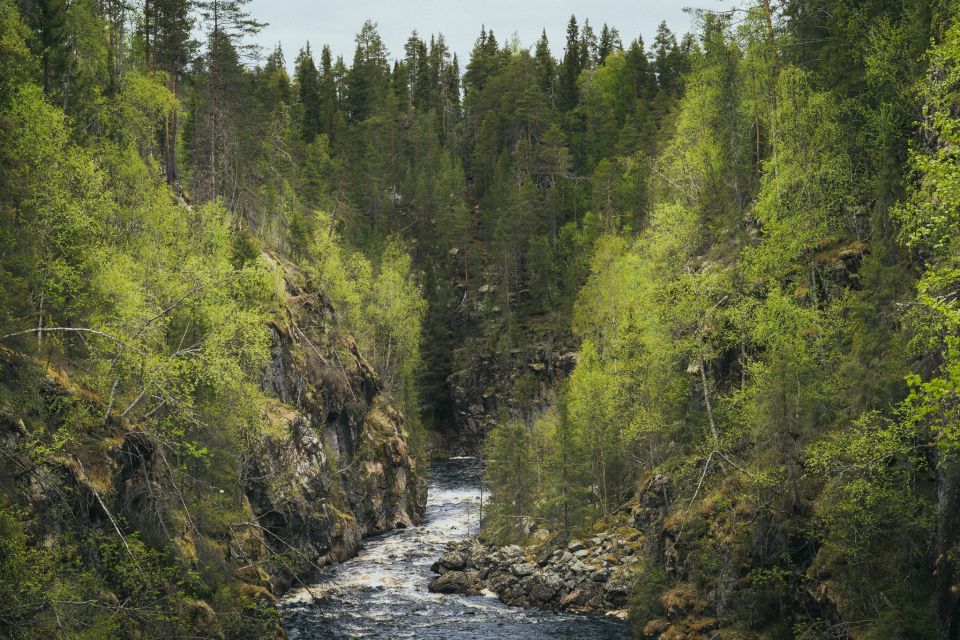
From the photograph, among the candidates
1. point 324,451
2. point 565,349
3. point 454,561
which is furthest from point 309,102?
point 454,561

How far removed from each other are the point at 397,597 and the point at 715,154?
105 feet

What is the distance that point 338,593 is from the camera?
123 ft

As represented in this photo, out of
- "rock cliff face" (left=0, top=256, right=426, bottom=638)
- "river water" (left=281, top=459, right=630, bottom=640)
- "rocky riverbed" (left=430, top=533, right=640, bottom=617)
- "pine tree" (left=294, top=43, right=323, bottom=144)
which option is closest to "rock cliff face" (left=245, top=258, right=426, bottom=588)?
"rock cliff face" (left=0, top=256, right=426, bottom=638)

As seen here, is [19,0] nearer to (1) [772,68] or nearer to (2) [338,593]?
(2) [338,593]

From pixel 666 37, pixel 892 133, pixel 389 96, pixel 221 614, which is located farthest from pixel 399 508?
pixel 666 37

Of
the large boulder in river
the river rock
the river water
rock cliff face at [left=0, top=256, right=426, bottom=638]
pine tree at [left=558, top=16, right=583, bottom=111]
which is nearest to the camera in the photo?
rock cliff face at [left=0, top=256, right=426, bottom=638]

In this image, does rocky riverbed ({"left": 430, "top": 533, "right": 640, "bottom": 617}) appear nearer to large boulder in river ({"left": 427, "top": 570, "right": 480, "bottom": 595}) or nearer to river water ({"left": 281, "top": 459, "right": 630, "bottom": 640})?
large boulder in river ({"left": 427, "top": 570, "right": 480, "bottom": 595})

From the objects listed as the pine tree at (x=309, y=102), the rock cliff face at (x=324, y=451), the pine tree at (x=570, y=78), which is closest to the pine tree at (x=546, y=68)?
the pine tree at (x=570, y=78)

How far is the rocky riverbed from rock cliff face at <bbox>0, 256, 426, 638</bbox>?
8.25 meters

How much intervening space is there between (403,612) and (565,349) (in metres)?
43.4

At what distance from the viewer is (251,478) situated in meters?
34.7

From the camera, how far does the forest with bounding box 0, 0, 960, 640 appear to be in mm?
18359

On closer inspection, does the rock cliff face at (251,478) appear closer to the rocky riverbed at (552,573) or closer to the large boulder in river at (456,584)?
the large boulder in river at (456,584)

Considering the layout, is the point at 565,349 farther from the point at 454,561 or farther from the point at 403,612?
the point at 403,612
